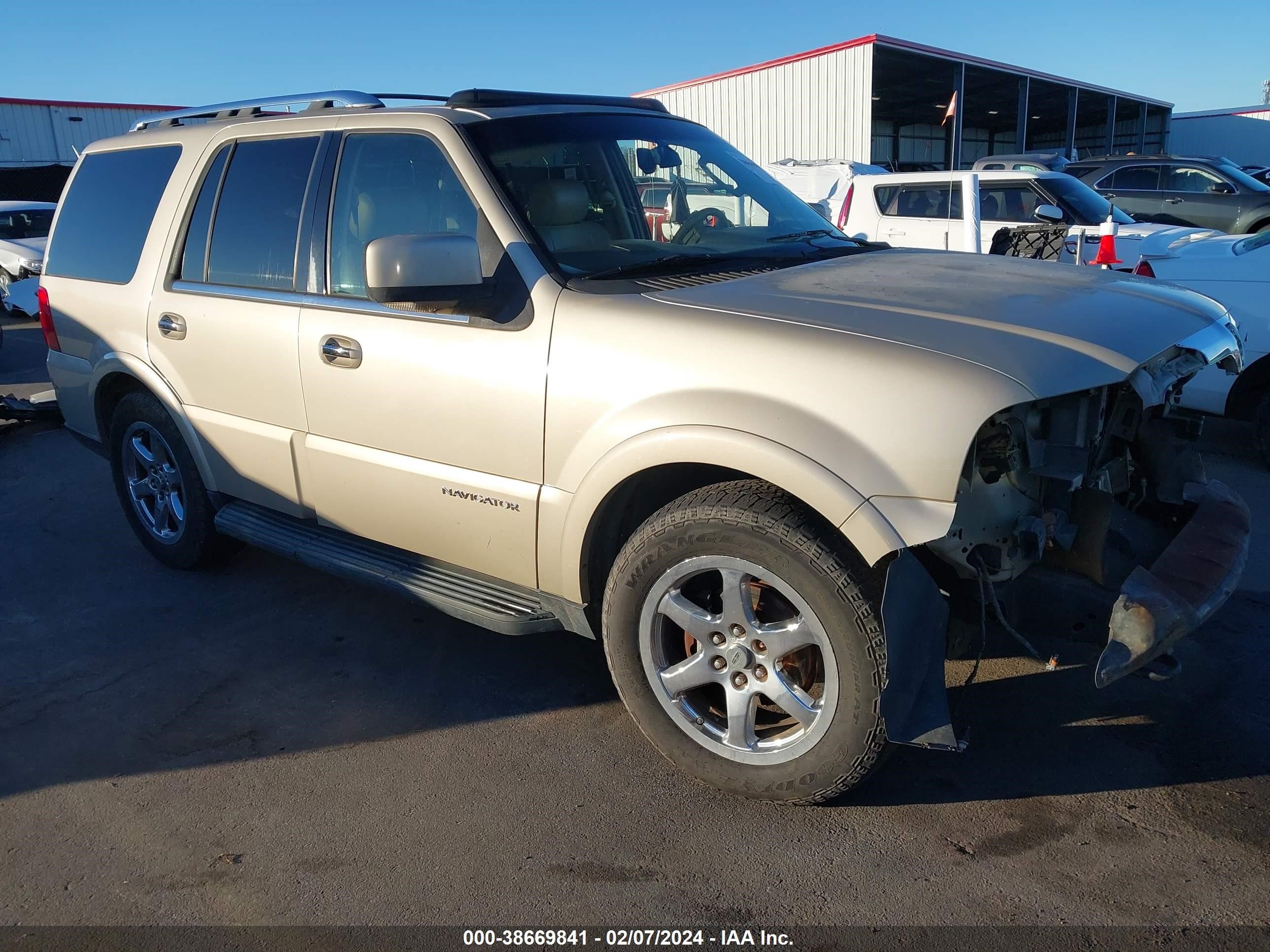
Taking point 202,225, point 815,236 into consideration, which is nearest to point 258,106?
point 202,225

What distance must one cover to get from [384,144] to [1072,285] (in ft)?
7.90

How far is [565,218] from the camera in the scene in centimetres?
334

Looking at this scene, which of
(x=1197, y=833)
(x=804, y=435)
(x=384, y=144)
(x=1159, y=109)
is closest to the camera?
(x=804, y=435)

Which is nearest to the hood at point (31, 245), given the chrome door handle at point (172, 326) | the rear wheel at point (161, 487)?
the rear wheel at point (161, 487)

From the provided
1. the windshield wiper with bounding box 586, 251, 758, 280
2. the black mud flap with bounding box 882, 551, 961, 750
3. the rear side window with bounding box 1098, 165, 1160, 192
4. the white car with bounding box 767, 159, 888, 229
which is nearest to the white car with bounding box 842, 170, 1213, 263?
the white car with bounding box 767, 159, 888, 229

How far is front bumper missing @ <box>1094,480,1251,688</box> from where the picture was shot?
2.51m

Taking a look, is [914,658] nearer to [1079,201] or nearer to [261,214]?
[261,214]

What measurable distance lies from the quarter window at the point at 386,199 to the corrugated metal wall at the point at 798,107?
60.6 ft

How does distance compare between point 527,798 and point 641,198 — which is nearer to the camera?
point 527,798

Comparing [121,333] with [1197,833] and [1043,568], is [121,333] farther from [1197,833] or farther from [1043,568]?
[1197,833]

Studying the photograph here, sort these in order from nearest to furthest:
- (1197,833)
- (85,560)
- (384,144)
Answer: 1. (1197,833)
2. (384,144)
3. (85,560)

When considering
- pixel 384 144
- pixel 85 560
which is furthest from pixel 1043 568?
pixel 85 560

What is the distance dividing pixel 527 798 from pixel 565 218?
74.3 inches

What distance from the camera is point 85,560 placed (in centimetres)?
511
